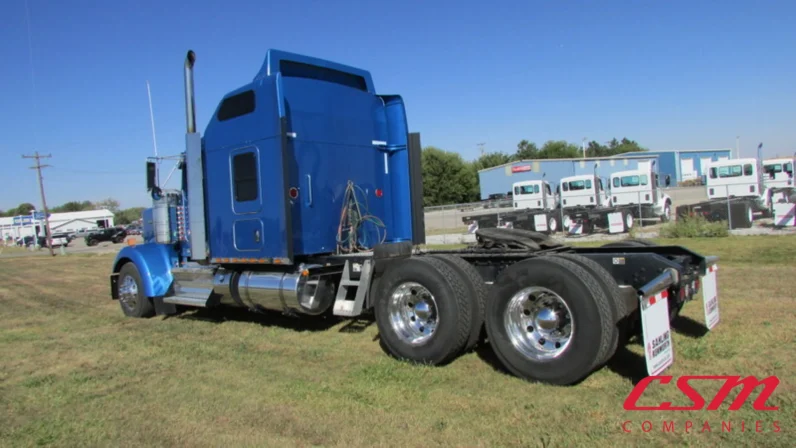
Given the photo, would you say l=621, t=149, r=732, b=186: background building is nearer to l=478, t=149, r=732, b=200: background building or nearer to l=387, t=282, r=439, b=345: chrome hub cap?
l=478, t=149, r=732, b=200: background building

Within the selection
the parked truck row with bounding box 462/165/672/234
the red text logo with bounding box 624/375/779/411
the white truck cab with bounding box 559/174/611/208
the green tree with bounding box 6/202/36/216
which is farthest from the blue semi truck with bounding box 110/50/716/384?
the green tree with bounding box 6/202/36/216

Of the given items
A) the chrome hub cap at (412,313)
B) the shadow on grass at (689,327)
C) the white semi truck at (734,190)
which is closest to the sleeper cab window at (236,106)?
the chrome hub cap at (412,313)

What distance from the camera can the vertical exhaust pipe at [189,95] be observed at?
7.66 metres

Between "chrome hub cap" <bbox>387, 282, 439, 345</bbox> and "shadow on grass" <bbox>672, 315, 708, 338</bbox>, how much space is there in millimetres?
2654

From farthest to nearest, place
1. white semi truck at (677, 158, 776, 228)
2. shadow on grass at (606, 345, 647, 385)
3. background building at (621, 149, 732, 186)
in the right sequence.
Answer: background building at (621, 149, 732, 186) < white semi truck at (677, 158, 776, 228) < shadow on grass at (606, 345, 647, 385)

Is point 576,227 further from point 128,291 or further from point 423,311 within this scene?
point 423,311

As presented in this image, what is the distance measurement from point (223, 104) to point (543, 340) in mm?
5049

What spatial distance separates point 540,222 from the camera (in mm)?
22438

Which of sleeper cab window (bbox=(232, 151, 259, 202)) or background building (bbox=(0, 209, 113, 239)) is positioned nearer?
sleeper cab window (bbox=(232, 151, 259, 202))

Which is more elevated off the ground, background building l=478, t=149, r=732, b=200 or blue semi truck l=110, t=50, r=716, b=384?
background building l=478, t=149, r=732, b=200

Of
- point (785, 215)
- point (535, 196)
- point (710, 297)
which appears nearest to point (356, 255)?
point (710, 297)

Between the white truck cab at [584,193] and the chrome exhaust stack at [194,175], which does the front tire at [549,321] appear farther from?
the white truck cab at [584,193]

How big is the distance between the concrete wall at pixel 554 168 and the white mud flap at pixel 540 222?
120ft

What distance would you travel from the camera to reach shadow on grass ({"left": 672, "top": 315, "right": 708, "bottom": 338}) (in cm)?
560
